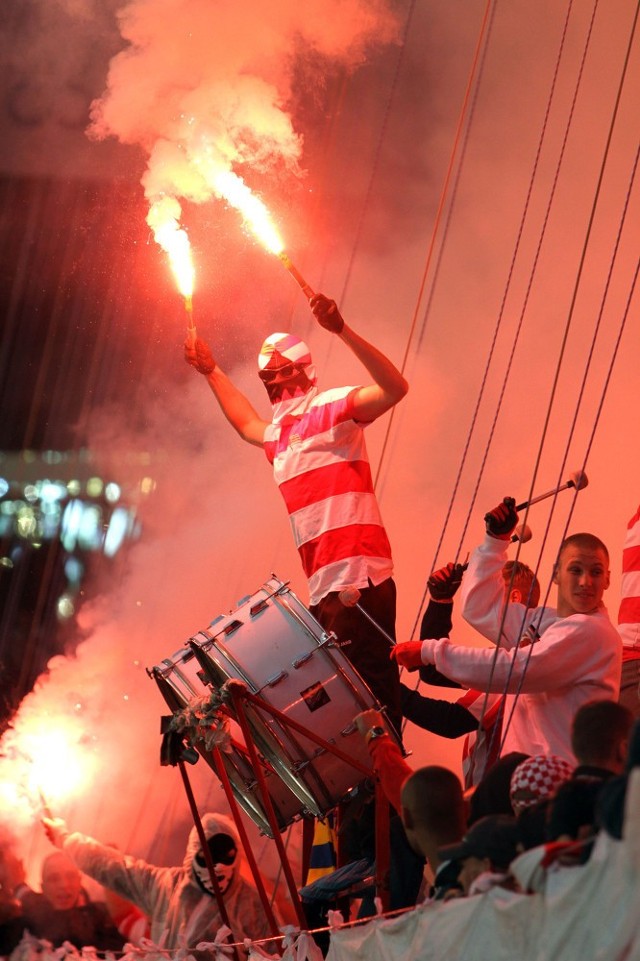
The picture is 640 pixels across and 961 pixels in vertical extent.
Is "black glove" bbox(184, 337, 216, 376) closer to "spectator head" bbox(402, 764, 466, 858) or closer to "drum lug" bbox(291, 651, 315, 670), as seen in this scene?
"drum lug" bbox(291, 651, 315, 670)

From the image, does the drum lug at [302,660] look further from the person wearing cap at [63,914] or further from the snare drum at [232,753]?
the person wearing cap at [63,914]

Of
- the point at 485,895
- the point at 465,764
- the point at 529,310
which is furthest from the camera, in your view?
the point at 529,310

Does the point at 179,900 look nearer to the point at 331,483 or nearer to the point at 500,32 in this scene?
the point at 331,483

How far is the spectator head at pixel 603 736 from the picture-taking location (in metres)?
2.76

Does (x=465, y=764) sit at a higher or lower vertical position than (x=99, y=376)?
lower

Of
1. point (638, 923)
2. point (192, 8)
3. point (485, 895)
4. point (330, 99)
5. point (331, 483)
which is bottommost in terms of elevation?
point (638, 923)

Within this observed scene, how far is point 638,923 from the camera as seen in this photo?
7.38 ft

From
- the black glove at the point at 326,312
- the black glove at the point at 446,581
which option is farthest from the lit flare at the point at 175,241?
the black glove at the point at 446,581

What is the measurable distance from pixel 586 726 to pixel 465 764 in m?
1.89

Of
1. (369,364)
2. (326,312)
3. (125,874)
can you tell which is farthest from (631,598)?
(125,874)

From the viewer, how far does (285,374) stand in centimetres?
542

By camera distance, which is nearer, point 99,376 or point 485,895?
point 485,895

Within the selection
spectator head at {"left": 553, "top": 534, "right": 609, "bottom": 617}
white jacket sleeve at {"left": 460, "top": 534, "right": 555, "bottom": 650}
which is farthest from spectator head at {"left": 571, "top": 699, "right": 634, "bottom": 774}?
white jacket sleeve at {"left": 460, "top": 534, "right": 555, "bottom": 650}

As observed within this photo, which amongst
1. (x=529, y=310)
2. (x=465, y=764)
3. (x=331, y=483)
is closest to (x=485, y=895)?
(x=465, y=764)
